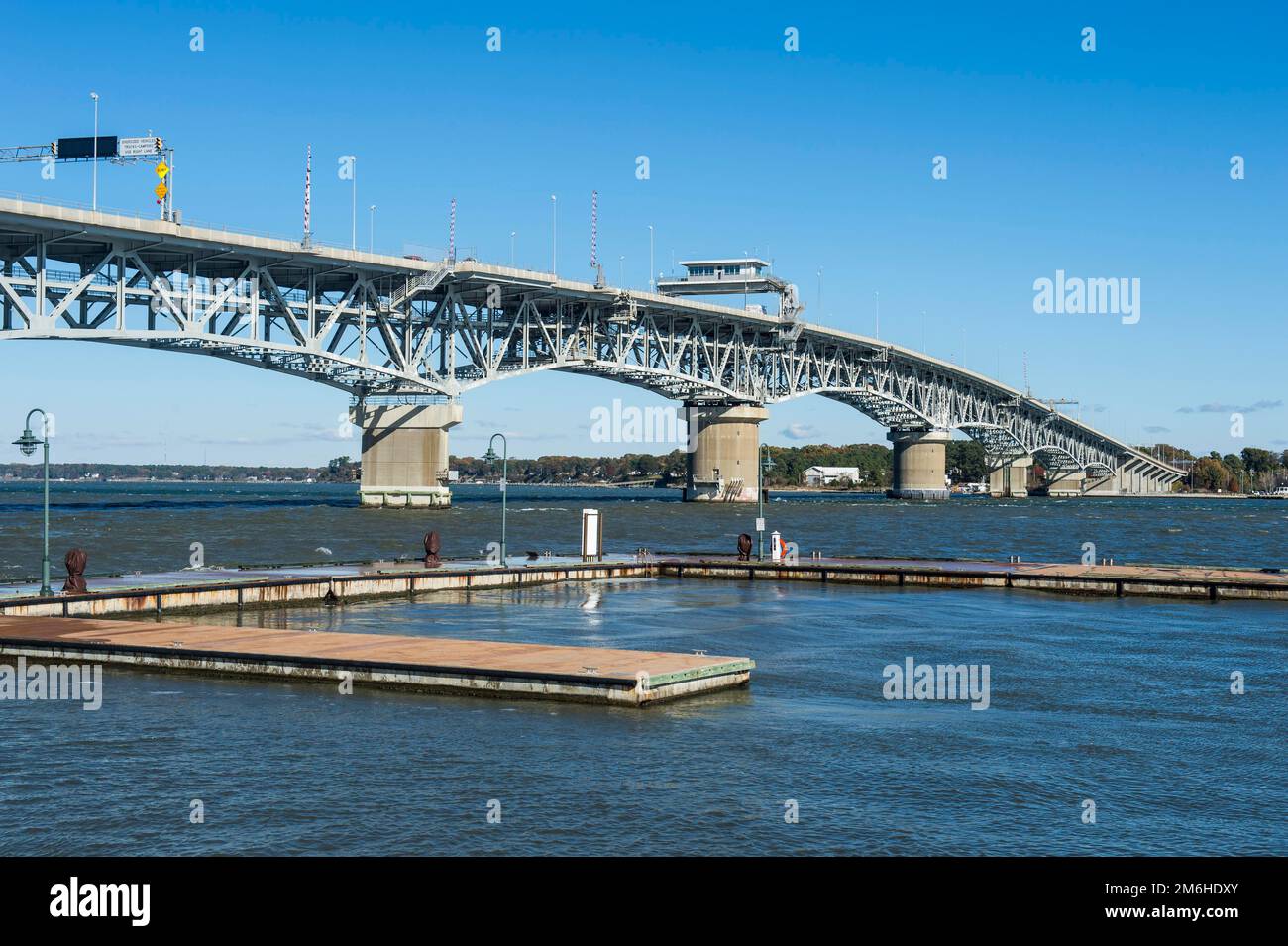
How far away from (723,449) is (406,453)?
2004 inches

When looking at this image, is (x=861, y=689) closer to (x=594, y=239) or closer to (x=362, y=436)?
(x=362, y=436)

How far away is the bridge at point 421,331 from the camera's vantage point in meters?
87.5

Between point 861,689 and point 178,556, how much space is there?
45.4 metres

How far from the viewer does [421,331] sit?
11938 cm

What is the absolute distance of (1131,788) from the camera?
16.7 metres

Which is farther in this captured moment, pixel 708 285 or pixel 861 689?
pixel 708 285
